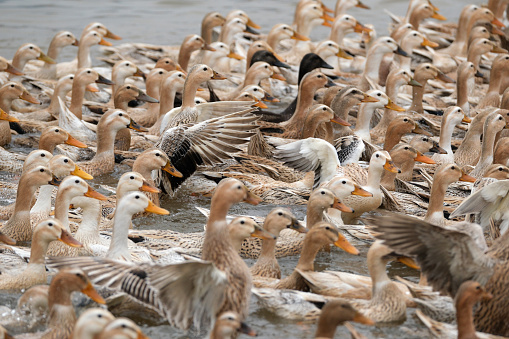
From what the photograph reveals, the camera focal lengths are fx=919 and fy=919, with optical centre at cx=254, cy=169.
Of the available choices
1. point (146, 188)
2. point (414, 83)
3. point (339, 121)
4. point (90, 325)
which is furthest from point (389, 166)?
point (90, 325)

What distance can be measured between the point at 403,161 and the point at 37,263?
429 cm

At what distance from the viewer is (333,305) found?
19.1ft

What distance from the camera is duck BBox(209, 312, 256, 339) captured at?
18.4 feet

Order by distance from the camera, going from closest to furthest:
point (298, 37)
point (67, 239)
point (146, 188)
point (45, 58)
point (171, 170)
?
point (67, 239)
point (146, 188)
point (171, 170)
point (45, 58)
point (298, 37)

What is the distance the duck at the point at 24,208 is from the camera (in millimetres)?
7953

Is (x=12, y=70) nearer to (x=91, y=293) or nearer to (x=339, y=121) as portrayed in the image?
(x=339, y=121)

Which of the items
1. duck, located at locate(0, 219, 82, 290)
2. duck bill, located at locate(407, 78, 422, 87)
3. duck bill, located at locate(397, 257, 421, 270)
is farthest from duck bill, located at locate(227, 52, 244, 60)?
duck bill, located at locate(397, 257, 421, 270)

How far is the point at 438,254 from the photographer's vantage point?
21.0ft

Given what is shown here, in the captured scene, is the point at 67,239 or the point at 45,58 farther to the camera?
the point at 45,58

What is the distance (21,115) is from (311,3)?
6.49 metres

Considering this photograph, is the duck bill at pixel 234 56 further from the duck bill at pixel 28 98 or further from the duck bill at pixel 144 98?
the duck bill at pixel 28 98

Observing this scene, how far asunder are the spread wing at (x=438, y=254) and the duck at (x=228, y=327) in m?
1.36

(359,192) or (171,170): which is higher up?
(359,192)

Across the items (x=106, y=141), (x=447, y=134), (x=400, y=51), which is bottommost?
(x=106, y=141)
